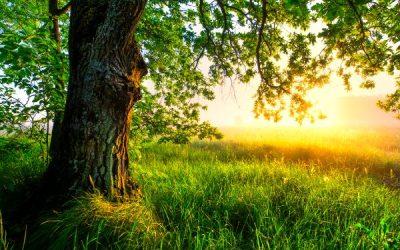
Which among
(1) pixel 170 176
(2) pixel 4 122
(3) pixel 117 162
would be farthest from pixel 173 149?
(3) pixel 117 162

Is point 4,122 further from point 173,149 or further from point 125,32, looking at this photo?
point 173,149

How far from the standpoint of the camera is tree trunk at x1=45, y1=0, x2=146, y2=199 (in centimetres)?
321

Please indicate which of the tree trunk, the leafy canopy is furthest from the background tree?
the tree trunk

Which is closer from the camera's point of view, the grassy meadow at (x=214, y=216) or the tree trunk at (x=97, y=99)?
the grassy meadow at (x=214, y=216)

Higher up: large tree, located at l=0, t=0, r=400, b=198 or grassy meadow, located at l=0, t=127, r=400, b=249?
large tree, located at l=0, t=0, r=400, b=198

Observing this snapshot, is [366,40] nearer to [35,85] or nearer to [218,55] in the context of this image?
[218,55]

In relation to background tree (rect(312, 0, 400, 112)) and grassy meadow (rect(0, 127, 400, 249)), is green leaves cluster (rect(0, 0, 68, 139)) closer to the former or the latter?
grassy meadow (rect(0, 127, 400, 249))

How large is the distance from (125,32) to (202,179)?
2799mm

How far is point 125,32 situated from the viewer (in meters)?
3.26

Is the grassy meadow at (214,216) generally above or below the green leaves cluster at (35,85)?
below

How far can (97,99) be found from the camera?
126 inches

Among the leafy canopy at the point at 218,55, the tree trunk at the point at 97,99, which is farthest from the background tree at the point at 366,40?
the tree trunk at the point at 97,99

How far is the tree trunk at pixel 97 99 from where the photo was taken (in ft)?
10.5

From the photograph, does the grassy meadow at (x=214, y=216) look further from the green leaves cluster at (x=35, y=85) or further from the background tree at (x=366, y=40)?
the background tree at (x=366, y=40)
